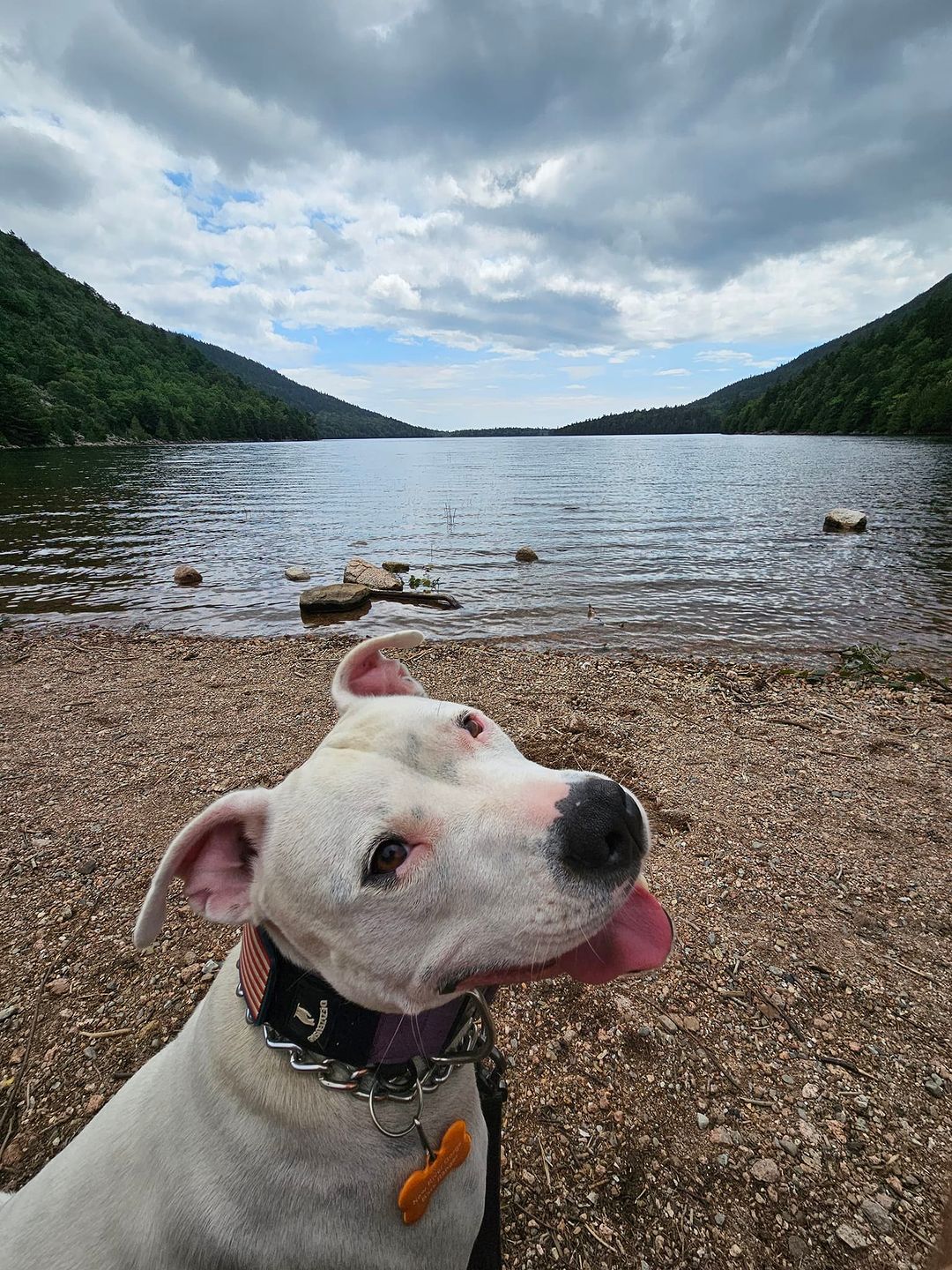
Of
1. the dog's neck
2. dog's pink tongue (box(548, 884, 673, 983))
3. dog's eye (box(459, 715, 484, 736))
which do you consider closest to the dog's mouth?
dog's pink tongue (box(548, 884, 673, 983))

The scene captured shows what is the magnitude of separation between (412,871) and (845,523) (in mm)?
27344

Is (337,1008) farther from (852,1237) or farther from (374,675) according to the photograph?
(852,1237)

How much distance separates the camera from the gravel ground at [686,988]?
8.47ft

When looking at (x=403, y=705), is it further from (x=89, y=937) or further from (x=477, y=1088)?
(x=89, y=937)

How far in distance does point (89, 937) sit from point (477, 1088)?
3298 mm

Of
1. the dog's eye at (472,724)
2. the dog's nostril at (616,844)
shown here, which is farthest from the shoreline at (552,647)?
the dog's nostril at (616,844)

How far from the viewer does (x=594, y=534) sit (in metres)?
24.2

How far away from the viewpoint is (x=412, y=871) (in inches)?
68.8

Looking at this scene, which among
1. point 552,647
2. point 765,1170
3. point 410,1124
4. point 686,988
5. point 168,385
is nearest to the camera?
point 410,1124

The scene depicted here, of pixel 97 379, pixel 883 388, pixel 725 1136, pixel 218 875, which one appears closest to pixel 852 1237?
pixel 725 1136

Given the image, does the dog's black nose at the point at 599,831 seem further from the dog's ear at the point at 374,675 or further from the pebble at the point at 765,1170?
the pebble at the point at 765,1170

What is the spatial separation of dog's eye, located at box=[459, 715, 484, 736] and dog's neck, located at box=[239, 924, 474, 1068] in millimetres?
968

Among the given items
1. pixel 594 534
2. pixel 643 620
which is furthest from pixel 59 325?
pixel 643 620

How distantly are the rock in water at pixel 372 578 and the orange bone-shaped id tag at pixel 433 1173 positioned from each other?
46.7ft
